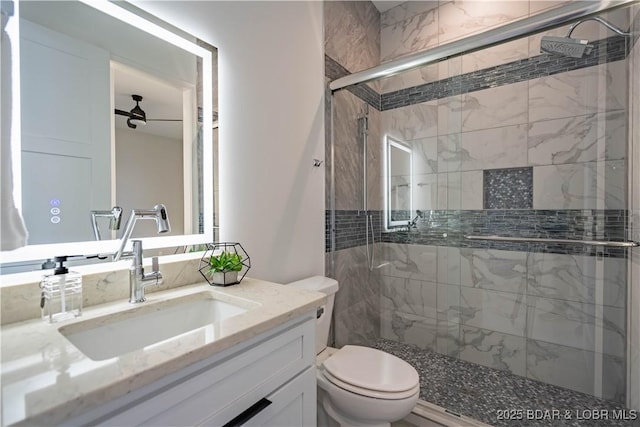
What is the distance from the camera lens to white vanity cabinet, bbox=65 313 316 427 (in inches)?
21.6

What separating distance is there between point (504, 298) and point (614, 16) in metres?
1.70

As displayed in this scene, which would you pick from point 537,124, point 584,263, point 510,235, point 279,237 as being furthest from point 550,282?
point 279,237

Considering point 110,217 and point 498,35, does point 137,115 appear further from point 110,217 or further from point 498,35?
point 498,35

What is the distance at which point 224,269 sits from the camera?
112 cm

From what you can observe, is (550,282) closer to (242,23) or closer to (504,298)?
(504,298)

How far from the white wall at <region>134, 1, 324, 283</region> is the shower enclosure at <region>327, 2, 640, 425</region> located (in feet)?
0.76

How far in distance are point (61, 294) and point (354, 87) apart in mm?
1896

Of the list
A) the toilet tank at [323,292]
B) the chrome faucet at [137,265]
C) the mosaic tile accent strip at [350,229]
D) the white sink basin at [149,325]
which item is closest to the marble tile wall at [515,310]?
the mosaic tile accent strip at [350,229]

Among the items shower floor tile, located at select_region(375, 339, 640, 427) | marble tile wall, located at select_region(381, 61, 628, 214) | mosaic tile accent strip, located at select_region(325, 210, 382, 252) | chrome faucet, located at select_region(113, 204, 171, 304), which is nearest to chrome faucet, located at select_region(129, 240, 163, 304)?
chrome faucet, located at select_region(113, 204, 171, 304)

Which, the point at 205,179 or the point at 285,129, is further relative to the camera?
the point at 285,129

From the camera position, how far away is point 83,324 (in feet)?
2.53

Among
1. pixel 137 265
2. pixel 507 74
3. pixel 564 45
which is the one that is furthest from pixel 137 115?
pixel 507 74

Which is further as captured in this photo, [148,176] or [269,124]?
[269,124]

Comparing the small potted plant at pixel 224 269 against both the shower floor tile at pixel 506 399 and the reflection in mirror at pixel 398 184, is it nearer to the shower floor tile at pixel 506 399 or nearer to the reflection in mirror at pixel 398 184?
the shower floor tile at pixel 506 399
